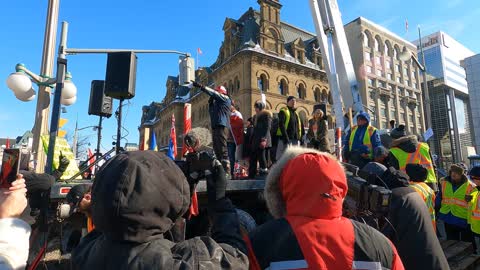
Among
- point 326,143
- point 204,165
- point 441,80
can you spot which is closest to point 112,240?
point 204,165

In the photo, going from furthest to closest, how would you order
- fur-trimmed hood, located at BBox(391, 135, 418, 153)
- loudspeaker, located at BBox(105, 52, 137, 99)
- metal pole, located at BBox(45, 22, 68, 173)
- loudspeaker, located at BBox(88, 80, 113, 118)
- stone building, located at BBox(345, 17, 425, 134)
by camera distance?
stone building, located at BBox(345, 17, 425, 134), loudspeaker, located at BBox(88, 80, 113, 118), loudspeaker, located at BBox(105, 52, 137, 99), fur-trimmed hood, located at BBox(391, 135, 418, 153), metal pole, located at BBox(45, 22, 68, 173)

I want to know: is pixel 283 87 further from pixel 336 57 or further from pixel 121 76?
pixel 121 76

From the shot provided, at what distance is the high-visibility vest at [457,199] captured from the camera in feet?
20.9

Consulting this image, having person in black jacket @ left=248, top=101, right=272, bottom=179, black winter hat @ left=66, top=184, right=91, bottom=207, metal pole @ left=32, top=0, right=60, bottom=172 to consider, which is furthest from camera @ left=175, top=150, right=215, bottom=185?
metal pole @ left=32, top=0, right=60, bottom=172

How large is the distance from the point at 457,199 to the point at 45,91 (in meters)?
9.23

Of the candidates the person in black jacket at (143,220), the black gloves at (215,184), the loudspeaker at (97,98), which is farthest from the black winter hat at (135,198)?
the loudspeaker at (97,98)

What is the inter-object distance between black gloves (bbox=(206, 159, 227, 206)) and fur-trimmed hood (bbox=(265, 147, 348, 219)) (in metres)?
0.34

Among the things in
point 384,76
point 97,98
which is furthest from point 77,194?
point 384,76

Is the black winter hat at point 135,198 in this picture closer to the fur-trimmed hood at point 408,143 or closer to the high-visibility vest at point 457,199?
the fur-trimmed hood at point 408,143

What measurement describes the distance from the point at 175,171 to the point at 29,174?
2835mm

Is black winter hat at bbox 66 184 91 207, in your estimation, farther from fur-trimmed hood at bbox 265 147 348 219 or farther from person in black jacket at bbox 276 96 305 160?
person in black jacket at bbox 276 96 305 160

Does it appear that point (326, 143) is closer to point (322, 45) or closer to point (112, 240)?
point (322, 45)

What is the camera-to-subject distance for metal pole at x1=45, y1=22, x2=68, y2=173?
5.31 m

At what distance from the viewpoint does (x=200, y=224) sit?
399 cm
